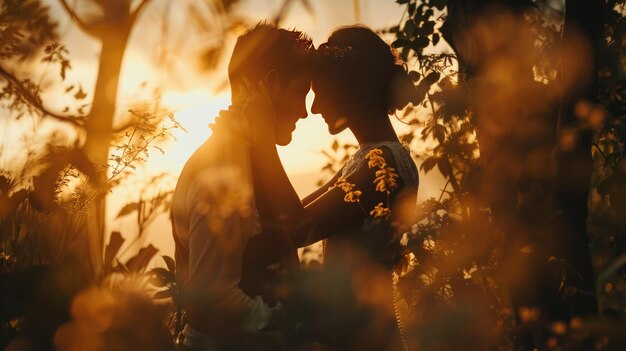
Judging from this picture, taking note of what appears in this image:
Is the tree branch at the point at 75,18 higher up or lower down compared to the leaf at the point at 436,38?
higher up

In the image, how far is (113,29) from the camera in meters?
5.14

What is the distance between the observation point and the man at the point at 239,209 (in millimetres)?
1954

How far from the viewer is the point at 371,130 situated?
3.29 metres

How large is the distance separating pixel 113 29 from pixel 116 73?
1.30 feet

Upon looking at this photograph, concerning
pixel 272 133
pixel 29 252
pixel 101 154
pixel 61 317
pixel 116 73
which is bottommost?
pixel 61 317

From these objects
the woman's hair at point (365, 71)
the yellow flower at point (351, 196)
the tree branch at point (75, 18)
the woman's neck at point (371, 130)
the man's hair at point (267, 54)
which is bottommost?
the yellow flower at point (351, 196)

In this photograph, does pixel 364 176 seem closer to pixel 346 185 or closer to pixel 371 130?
pixel 371 130

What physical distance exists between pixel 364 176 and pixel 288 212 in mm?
694

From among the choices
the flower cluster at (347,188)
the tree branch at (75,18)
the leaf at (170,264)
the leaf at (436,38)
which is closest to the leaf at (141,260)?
the leaf at (170,264)

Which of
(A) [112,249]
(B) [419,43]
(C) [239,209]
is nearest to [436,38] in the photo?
(B) [419,43]

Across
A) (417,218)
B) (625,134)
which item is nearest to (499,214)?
(417,218)

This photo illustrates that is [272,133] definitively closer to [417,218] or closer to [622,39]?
[417,218]

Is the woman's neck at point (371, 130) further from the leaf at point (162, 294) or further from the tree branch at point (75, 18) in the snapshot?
the tree branch at point (75, 18)

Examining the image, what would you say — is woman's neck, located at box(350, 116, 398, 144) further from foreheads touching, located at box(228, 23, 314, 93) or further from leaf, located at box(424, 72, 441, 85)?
foreheads touching, located at box(228, 23, 314, 93)
